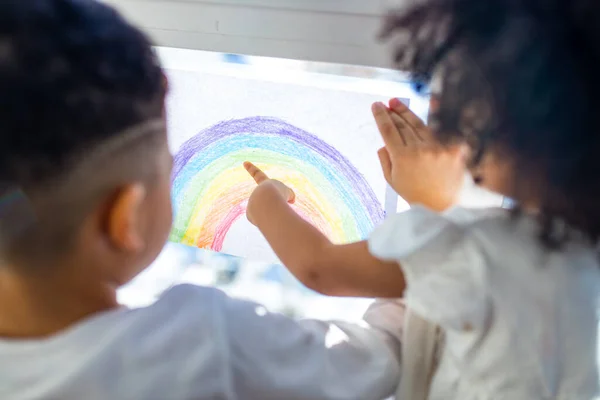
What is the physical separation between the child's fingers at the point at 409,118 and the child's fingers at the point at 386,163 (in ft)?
0.12

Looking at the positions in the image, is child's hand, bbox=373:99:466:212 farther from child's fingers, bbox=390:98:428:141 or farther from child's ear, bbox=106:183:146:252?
child's ear, bbox=106:183:146:252

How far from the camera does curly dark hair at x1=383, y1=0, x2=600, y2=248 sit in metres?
0.38

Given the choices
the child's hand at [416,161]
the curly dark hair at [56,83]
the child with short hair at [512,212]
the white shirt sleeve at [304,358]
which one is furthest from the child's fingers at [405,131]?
the curly dark hair at [56,83]

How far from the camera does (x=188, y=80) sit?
0.79 meters

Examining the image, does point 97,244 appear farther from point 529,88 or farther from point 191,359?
point 529,88

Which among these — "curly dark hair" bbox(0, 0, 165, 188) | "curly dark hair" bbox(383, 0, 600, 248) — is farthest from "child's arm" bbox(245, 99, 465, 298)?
"curly dark hair" bbox(0, 0, 165, 188)

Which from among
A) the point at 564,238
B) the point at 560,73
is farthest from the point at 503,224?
the point at 560,73

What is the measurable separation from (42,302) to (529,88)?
1.38 ft

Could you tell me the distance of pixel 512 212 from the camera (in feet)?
1.55

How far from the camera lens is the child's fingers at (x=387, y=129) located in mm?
660

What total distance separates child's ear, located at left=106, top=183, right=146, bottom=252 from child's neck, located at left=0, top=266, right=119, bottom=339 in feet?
0.16

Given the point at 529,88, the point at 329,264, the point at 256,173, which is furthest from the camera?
the point at 256,173

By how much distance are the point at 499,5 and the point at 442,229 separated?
19cm

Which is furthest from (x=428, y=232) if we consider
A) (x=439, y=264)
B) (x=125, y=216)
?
(x=125, y=216)
